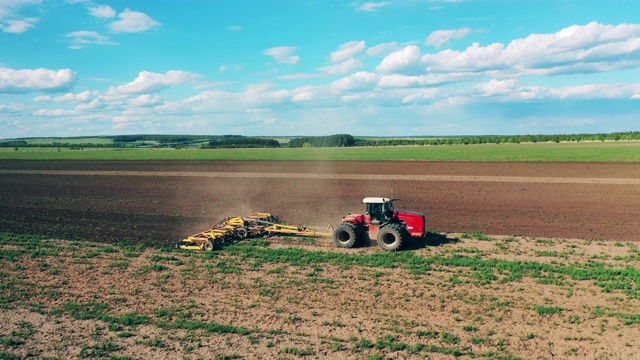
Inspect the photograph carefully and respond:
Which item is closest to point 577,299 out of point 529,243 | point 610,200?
point 529,243

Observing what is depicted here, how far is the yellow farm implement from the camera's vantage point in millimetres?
21844

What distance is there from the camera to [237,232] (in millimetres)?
23594

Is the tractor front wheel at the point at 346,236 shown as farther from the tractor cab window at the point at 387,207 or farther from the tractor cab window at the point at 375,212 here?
the tractor cab window at the point at 387,207

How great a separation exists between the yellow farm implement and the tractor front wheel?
3.35 feet

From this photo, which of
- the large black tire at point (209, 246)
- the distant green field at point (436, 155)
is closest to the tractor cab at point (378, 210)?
the large black tire at point (209, 246)

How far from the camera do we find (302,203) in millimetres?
35938

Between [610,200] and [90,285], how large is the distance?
36539 millimetres

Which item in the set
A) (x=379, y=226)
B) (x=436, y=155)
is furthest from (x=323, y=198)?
(x=436, y=155)

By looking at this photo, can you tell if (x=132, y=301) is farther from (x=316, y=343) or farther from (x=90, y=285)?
(x=316, y=343)

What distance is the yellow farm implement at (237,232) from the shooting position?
71.7ft

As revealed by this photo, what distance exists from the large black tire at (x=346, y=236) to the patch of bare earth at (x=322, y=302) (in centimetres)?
46

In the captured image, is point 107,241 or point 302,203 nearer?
point 107,241

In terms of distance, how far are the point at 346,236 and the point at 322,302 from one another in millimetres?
7224

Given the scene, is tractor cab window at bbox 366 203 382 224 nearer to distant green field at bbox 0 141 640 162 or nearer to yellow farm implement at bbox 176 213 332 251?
yellow farm implement at bbox 176 213 332 251
